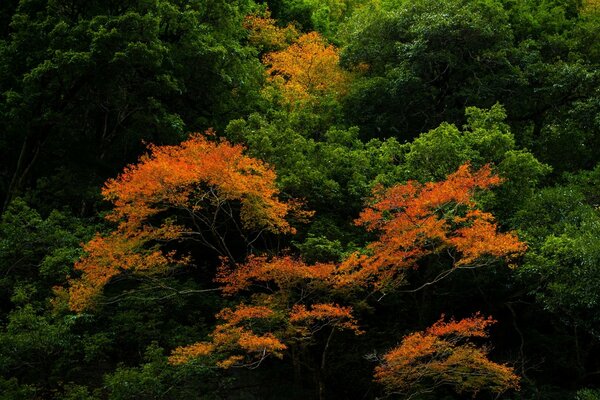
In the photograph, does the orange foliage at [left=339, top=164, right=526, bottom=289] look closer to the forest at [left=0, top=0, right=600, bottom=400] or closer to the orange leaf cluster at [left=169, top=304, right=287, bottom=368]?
the forest at [left=0, top=0, right=600, bottom=400]

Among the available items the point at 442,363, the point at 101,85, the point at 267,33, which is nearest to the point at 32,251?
the point at 101,85

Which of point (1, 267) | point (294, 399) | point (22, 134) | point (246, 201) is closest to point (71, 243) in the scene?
point (1, 267)

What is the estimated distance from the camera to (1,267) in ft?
49.7

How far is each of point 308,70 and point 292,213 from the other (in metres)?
11.8

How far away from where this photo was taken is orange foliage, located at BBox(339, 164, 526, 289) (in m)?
13.9

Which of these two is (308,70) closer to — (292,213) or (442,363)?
(292,213)

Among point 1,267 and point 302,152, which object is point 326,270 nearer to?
point 302,152

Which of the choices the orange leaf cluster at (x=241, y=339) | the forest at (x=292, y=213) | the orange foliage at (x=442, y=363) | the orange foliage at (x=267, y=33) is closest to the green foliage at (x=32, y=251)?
the forest at (x=292, y=213)

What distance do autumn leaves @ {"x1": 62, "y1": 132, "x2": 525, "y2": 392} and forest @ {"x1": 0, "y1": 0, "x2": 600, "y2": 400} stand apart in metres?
0.07

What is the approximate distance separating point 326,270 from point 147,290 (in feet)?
17.5

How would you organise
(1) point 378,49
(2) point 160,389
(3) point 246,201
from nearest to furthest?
1. (2) point 160,389
2. (3) point 246,201
3. (1) point 378,49

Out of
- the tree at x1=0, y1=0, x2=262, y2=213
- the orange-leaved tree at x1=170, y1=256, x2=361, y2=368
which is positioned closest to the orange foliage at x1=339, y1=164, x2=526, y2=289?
the orange-leaved tree at x1=170, y1=256, x2=361, y2=368

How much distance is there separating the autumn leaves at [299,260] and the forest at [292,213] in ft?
0.23

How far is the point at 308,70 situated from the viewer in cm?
2661
